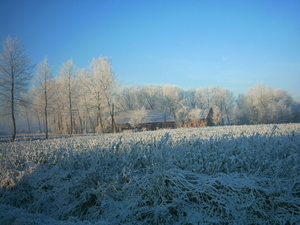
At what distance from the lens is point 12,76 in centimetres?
1750

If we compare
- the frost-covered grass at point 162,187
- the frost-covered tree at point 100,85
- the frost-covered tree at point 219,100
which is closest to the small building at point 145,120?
the frost-covered tree at point 100,85

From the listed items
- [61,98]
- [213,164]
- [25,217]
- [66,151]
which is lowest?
[25,217]

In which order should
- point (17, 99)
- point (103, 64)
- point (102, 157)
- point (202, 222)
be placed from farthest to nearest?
point (103, 64), point (17, 99), point (102, 157), point (202, 222)

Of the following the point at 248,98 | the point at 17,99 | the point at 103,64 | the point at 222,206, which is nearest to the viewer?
the point at 222,206

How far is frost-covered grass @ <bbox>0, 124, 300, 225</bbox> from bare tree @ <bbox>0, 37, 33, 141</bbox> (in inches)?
605

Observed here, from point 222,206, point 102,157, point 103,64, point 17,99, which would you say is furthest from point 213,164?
point 103,64

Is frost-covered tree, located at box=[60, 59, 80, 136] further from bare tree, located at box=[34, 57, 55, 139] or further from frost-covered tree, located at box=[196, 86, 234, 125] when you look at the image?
frost-covered tree, located at box=[196, 86, 234, 125]

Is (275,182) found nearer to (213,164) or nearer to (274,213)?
(274,213)

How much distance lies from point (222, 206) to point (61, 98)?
2738 centimetres

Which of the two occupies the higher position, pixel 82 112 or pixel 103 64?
pixel 103 64

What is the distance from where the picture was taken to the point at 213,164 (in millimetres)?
4051

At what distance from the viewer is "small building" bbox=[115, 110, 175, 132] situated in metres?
37.0

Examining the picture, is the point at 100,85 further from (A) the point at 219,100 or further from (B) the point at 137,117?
(A) the point at 219,100

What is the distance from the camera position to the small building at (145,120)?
37.0 metres
